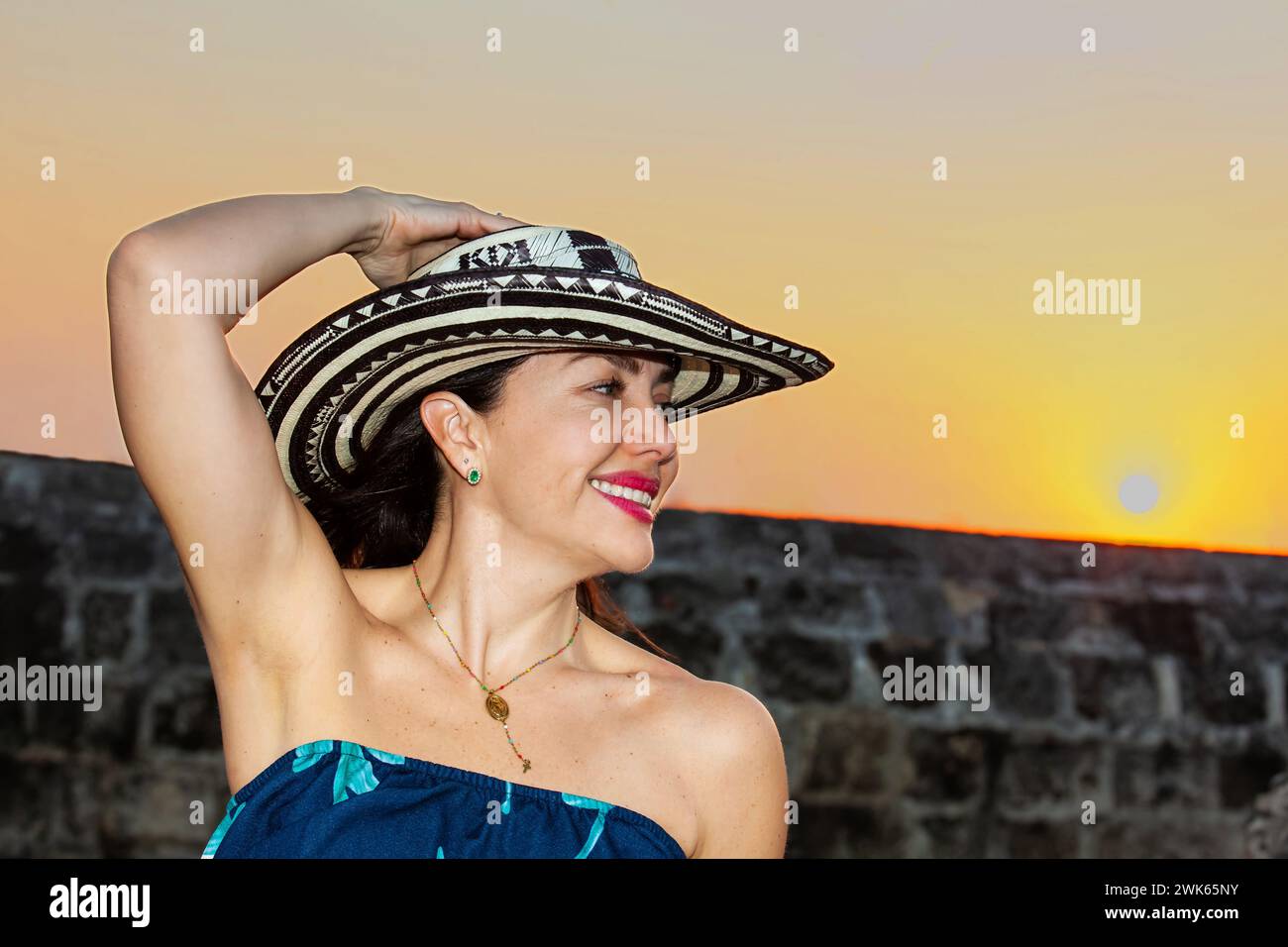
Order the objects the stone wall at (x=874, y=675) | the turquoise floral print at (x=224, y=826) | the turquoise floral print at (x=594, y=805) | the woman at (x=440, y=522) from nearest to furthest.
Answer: the woman at (x=440, y=522)
the turquoise floral print at (x=224, y=826)
the turquoise floral print at (x=594, y=805)
the stone wall at (x=874, y=675)

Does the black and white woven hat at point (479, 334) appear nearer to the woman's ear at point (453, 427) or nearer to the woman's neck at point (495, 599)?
the woman's ear at point (453, 427)

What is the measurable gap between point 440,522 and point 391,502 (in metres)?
0.18

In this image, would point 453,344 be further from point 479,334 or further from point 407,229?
point 407,229

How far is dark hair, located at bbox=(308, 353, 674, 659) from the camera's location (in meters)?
3.08

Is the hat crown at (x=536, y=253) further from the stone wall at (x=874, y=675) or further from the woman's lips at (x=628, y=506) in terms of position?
the stone wall at (x=874, y=675)

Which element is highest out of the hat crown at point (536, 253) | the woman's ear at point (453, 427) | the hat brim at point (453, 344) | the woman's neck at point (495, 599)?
the hat crown at point (536, 253)

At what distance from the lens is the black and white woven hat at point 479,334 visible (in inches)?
102

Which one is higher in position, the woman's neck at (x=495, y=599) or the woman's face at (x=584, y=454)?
the woman's face at (x=584, y=454)

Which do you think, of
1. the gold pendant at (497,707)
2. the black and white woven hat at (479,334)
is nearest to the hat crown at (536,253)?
the black and white woven hat at (479,334)

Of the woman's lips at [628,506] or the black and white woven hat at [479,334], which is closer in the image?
the black and white woven hat at [479,334]

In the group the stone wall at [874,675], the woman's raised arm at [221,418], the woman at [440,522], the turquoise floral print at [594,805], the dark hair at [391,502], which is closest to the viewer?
the woman's raised arm at [221,418]

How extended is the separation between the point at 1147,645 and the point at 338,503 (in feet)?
11.7

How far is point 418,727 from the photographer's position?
2.70 metres
